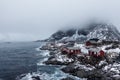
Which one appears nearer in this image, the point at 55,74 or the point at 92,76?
the point at 92,76

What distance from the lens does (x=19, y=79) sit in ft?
290

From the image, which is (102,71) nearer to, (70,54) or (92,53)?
(92,53)

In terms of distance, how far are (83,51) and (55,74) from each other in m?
42.5

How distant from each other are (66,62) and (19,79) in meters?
35.4

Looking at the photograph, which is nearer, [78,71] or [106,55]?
[78,71]

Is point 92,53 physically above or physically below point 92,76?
above

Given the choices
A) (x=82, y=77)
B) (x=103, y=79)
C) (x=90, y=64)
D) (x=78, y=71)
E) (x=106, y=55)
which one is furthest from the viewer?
(x=106, y=55)

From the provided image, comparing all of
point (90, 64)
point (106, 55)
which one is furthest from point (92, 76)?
point (106, 55)

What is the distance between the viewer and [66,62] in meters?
119

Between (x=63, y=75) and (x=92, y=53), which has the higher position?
(x=92, y=53)

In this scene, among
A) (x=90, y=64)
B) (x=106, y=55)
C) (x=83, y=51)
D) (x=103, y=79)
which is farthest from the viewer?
(x=83, y=51)

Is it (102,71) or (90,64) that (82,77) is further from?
(90,64)

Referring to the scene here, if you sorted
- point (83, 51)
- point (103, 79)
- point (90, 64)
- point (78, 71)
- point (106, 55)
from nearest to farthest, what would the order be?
point (103, 79) → point (78, 71) → point (90, 64) → point (106, 55) → point (83, 51)

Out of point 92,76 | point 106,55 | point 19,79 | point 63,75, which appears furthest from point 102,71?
point 19,79
